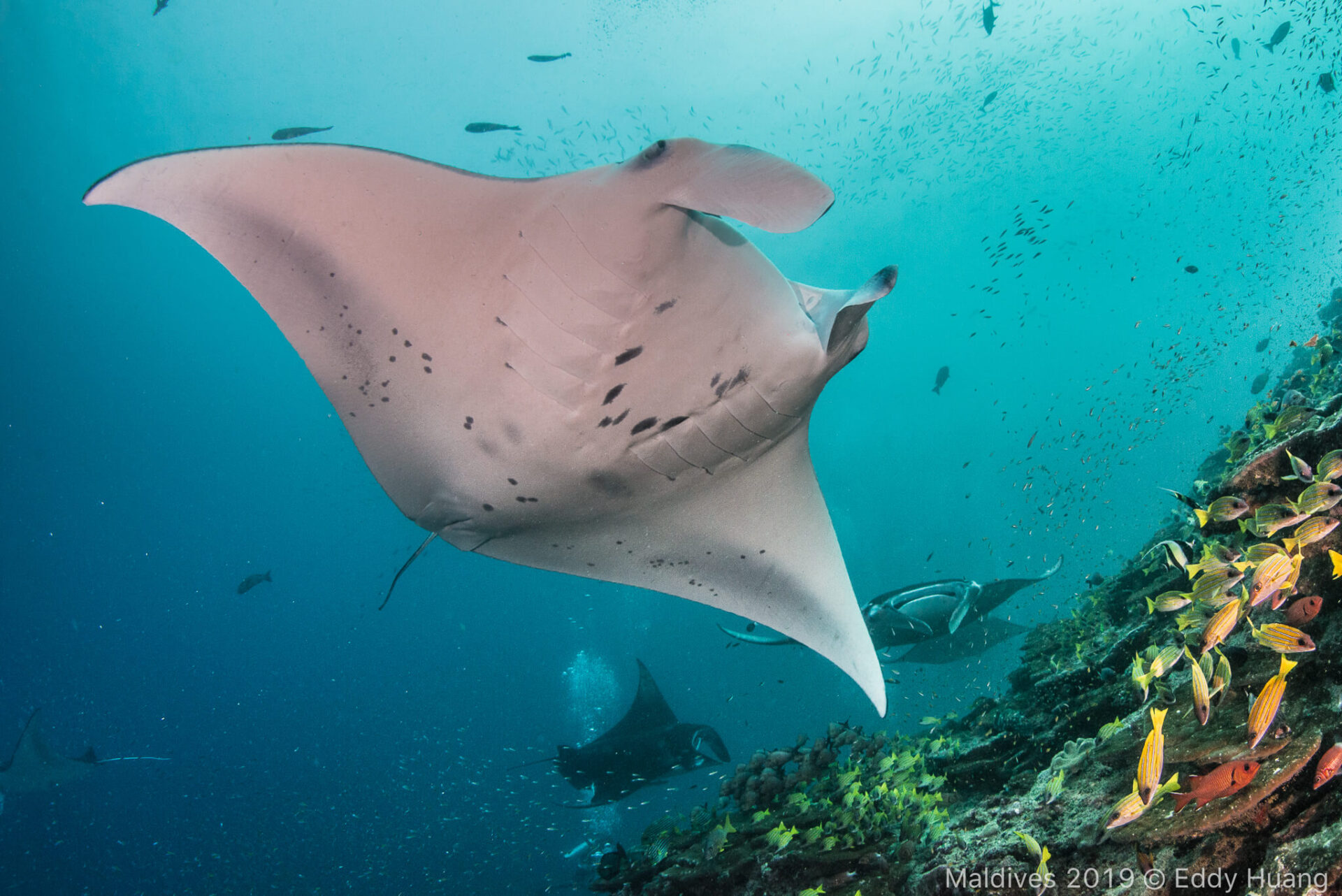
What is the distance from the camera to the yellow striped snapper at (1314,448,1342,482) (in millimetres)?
1845

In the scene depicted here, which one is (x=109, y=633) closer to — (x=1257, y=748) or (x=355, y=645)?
(x=355, y=645)

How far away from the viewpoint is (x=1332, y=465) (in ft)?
6.09

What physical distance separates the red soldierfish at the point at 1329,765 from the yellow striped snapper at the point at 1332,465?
0.97m

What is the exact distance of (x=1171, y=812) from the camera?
→ 1.60m

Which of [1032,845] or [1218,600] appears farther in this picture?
[1218,600]

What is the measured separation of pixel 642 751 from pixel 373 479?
673 inches

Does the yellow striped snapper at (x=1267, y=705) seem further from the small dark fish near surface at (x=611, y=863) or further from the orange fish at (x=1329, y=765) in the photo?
the small dark fish near surface at (x=611, y=863)

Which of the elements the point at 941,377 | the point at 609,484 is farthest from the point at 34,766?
the point at 941,377

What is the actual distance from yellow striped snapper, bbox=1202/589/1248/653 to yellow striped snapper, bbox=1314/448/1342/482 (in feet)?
1.89

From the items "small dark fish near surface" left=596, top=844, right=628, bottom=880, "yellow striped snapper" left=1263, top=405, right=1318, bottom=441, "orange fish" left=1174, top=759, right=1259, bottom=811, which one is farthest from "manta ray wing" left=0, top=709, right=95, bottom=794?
"yellow striped snapper" left=1263, top=405, right=1318, bottom=441

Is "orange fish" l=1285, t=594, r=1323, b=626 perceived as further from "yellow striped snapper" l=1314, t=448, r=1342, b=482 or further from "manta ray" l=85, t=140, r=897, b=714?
"manta ray" l=85, t=140, r=897, b=714

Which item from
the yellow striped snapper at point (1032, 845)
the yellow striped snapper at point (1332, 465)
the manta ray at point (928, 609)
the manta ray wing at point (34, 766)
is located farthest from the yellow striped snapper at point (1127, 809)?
the manta ray wing at point (34, 766)

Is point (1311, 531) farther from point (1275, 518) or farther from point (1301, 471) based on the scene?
point (1301, 471)

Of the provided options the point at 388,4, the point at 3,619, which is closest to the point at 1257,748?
the point at 388,4
